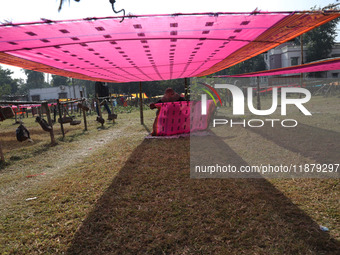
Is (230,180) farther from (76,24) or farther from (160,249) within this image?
(76,24)

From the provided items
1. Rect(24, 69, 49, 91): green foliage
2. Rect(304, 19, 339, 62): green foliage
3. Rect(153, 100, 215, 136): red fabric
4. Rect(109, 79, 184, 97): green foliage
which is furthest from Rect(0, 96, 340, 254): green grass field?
Rect(24, 69, 49, 91): green foliage

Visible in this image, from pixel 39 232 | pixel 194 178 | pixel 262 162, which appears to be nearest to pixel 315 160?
pixel 262 162

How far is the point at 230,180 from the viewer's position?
426 centimetres

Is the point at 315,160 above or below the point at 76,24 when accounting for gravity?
below

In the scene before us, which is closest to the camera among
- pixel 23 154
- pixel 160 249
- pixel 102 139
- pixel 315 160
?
pixel 160 249

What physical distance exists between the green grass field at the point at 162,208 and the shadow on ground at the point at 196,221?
0.01 metres

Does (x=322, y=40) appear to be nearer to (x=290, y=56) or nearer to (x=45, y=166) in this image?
(x=290, y=56)

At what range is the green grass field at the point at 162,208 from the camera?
2.60 m

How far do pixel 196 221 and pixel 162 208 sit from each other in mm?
570

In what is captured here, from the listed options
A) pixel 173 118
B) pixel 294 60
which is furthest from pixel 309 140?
pixel 294 60

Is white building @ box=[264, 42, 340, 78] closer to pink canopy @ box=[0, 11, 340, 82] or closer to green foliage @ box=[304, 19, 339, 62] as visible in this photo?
green foliage @ box=[304, 19, 339, 62]

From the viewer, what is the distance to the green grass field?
2602 millimetres

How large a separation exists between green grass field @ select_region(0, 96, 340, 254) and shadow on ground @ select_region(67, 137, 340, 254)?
11 millimetres

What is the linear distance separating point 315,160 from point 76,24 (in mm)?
5095
